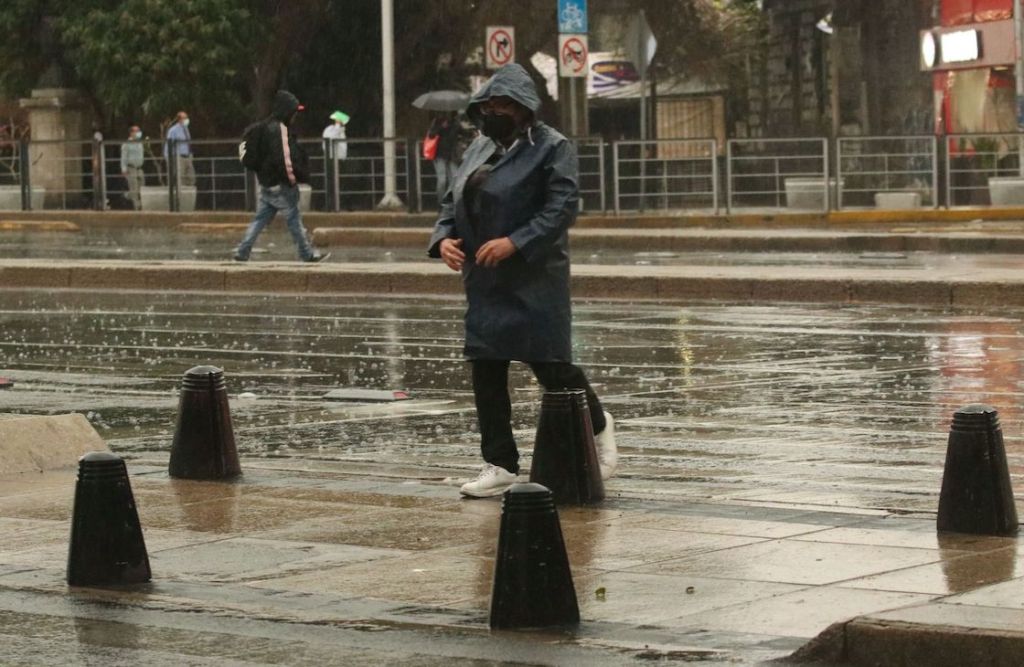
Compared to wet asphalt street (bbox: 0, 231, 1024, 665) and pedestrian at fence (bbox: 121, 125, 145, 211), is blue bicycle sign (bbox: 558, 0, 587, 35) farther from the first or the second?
wet asphalt street (bbox: 0, 231, 1024, 665)

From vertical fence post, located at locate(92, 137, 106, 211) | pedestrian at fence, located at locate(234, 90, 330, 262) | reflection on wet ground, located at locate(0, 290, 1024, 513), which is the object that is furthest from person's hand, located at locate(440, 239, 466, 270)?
vertical fence post, located at locate(92, 137, 106, 211)

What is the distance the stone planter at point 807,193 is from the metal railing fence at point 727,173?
0.05 ft

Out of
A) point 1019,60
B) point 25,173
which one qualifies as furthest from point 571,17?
point 25,173

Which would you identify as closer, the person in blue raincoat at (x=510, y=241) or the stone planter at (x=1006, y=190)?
the person in blue raincoat at (x=510, y=241)

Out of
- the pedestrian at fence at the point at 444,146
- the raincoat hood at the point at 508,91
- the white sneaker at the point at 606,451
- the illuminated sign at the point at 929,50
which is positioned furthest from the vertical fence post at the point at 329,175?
the raincoat hood at the point at 508,91

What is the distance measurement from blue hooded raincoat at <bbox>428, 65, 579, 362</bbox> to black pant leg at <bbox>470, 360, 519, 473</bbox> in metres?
0.13

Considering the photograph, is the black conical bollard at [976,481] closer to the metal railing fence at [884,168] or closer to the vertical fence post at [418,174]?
the metal railing fence at [884,168]

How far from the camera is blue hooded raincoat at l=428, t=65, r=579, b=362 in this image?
30.1 feet

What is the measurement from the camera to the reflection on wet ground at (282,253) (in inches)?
1006

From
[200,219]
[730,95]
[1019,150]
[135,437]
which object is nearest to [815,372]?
[135,437]

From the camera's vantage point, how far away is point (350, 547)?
8.20 metres

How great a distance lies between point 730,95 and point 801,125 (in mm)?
5581

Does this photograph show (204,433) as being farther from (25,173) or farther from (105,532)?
(25,173)

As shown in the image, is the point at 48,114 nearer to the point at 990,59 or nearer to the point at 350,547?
the point at 990,59
